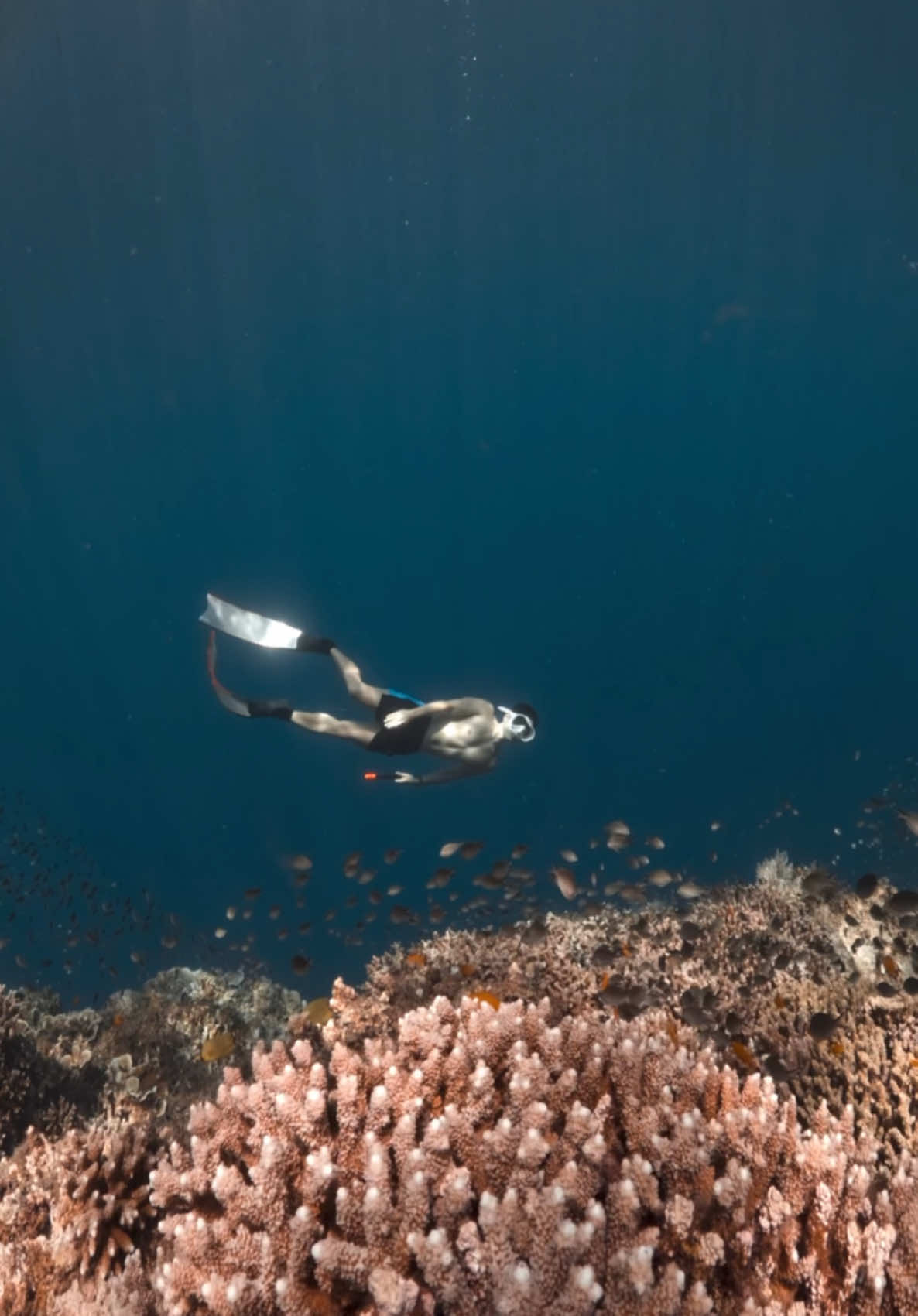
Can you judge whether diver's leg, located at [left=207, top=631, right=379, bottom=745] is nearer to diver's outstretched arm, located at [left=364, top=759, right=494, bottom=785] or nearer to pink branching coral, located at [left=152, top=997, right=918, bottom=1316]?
diver's outstretched arm, located at [left=364, top=759, right=494, bottom=785]

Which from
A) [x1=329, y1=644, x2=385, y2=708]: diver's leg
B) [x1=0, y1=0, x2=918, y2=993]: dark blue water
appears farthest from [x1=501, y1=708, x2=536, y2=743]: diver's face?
[x1=0, y1=0, x2=918, y2=993]: dark blue water

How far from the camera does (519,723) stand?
10.6m

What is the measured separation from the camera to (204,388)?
172ft

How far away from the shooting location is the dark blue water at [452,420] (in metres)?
30.8

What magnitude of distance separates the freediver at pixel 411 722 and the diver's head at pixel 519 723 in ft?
0.03

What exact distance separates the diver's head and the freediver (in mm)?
11

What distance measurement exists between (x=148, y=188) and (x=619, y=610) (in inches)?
2343

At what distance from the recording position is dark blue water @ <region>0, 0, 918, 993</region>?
30828 millimetres

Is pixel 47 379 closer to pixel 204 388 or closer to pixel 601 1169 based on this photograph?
pixel 204 388

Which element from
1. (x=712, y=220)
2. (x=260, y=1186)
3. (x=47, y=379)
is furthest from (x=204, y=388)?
(x=260, y=1186)

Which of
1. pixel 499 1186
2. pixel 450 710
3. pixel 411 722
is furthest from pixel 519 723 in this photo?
pixel 499 1186

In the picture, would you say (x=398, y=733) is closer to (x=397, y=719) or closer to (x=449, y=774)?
(x=397, y=719)

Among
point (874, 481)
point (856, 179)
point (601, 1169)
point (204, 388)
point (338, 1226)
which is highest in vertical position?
point (874, 481)

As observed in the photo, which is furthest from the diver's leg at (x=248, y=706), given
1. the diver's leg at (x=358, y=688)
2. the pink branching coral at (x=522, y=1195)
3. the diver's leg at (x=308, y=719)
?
the pink branching coral at (x=522, y=1195)
